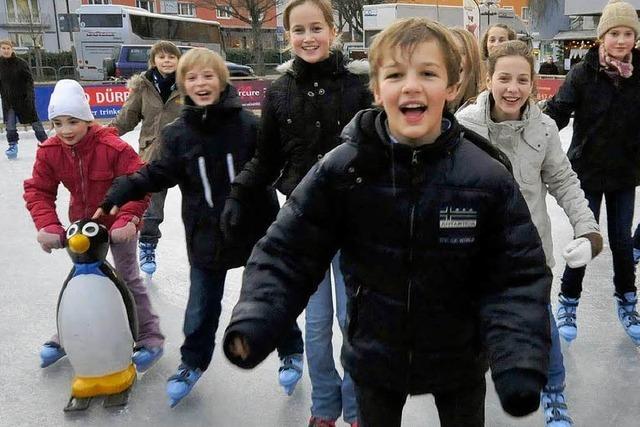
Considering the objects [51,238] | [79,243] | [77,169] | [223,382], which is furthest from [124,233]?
[223,382]

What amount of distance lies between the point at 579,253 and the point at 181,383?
1.72 metres

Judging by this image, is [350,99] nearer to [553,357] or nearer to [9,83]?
[553,357]

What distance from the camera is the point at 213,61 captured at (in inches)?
111

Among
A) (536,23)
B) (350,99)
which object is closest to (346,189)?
(350,99)

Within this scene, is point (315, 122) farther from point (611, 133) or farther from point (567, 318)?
point (567, 318)

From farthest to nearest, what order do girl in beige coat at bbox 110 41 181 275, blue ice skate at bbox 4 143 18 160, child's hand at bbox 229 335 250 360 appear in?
1. blue ice skate at bbox 4 143 18 160
2. girl in beige coat at bbox 110 41 181 275
3. child's hand at bbox 229 335 250 360

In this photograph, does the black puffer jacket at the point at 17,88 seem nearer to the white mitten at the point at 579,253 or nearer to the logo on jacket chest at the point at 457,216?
the white mitten at the point at 579,253

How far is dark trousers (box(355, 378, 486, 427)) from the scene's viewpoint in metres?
1.74

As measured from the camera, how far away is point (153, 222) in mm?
4797

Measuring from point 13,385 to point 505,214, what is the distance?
253cm

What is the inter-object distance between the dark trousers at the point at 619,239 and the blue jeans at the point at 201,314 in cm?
179

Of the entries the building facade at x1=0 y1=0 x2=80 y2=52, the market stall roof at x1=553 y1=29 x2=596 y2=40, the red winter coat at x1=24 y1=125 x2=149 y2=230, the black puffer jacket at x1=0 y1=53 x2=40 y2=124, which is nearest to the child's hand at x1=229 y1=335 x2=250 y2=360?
the red winter coat at x1=24 y1=125 x2=149 y2=230

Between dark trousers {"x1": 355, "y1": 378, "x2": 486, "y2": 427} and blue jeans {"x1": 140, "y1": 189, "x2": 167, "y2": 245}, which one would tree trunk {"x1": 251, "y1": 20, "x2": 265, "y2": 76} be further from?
dark trousers {"x1": 355, "y1": 378, "x2": 486, "y2": 427}

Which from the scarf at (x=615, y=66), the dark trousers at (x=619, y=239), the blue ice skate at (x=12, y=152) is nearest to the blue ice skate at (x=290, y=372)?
the dark trousers at (x=619, y=239)
